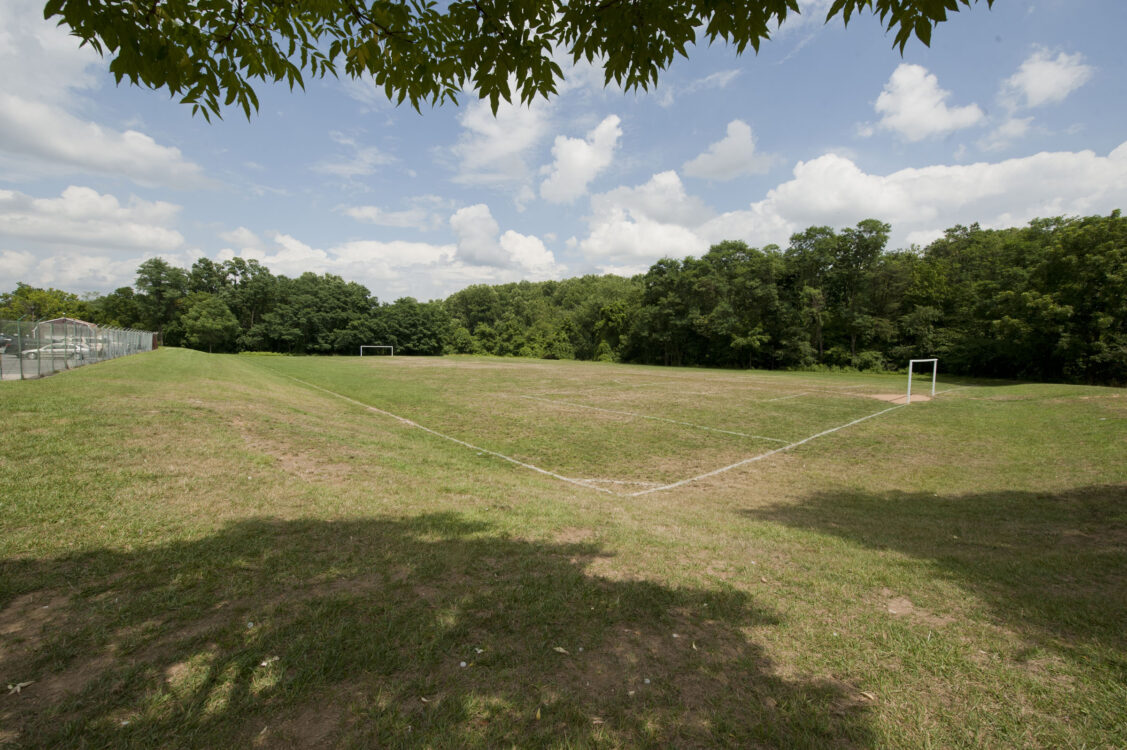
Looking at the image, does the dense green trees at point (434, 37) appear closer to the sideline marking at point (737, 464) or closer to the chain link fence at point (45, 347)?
the sideline marking at point (737, 464)

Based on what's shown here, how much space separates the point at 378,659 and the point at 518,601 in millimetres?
1125

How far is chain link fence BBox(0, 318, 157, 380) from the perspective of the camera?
1450 centimetres

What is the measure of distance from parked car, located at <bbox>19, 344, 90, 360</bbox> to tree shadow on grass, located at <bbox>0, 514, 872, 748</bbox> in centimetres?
1761

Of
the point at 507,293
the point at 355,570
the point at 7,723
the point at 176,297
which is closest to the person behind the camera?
the point at 7,723

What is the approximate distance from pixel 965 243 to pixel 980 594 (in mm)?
69035

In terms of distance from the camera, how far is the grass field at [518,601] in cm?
244

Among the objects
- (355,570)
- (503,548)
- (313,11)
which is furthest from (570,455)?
(313,11)

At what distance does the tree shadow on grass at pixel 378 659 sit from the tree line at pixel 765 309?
20.6m

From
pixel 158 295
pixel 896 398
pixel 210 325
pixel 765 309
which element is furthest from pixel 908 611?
pixel 158 295

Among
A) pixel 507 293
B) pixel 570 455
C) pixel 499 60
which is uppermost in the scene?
pixel 507 293

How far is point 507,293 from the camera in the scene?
113188 millimetres

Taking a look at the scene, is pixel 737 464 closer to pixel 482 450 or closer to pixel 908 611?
pixel 482 450

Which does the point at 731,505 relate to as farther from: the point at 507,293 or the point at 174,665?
the point at 507,293

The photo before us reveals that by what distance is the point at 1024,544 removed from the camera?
5.67 meters
